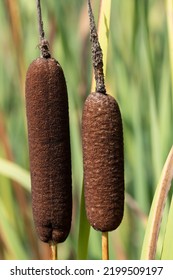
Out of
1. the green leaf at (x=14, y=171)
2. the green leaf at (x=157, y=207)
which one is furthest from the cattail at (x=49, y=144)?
the green leaf at (x=14, y=171)

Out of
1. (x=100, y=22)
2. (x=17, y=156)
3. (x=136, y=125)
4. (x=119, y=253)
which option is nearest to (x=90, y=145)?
(x=100, y=22)

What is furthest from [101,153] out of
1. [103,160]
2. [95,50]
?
[95,50]

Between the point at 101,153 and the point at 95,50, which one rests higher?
the point at 95,50

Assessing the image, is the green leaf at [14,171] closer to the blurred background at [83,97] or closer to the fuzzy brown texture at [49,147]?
the blurred background at [83,97]

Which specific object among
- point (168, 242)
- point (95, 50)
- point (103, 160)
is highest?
point (95, 50)

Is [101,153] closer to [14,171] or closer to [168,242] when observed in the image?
[168,242]

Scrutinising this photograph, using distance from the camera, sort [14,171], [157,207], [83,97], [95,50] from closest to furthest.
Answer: [95,50], [157,207], [14,171], [83,97]

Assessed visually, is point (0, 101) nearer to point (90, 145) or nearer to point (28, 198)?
point (28, 198)
